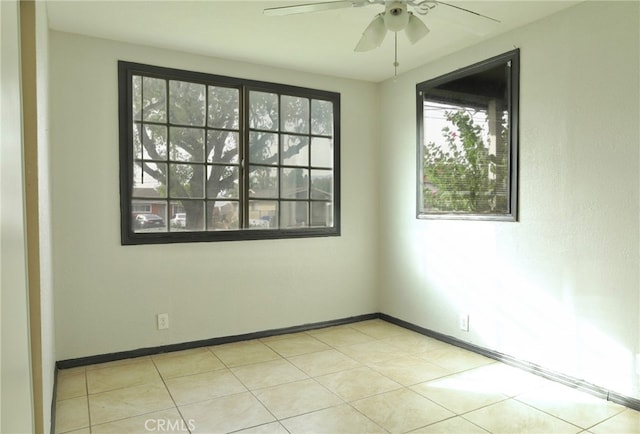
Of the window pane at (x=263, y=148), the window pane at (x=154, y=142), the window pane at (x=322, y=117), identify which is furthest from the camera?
the window pane at (x=322, y=117)

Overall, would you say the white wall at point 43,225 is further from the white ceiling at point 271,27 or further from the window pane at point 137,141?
the window pane at point 137,141

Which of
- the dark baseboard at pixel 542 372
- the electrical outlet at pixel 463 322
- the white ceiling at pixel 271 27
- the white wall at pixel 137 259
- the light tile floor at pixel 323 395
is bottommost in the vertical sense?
the light tile floor at pixel 323 395

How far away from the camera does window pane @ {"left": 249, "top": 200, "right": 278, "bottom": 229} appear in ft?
12.3

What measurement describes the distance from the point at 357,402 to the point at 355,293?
5.85 feet

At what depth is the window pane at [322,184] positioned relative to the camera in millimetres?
4090

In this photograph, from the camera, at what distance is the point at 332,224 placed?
4172mm

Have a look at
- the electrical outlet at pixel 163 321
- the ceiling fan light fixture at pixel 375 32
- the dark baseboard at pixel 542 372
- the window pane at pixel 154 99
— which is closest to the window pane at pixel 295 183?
the window pane at pixel 154 99

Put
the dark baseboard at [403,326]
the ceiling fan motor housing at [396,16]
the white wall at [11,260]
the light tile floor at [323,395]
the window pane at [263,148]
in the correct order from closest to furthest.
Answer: the white wall at [11,260]
the ceiling fan motor housing at [396,16]
the light tile floor at [323,395]
the dark baseboard at [403,326]
the window pane at [263,148]

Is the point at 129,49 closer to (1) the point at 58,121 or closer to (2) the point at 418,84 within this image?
(1) the point at 58,121

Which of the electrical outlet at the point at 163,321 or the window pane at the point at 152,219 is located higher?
the window pane at the point at 152,219

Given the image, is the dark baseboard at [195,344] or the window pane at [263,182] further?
the window pane at [263,182]

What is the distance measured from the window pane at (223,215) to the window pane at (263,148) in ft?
1.45

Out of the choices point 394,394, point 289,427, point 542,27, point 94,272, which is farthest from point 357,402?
point 542,27

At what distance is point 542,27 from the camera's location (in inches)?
112
